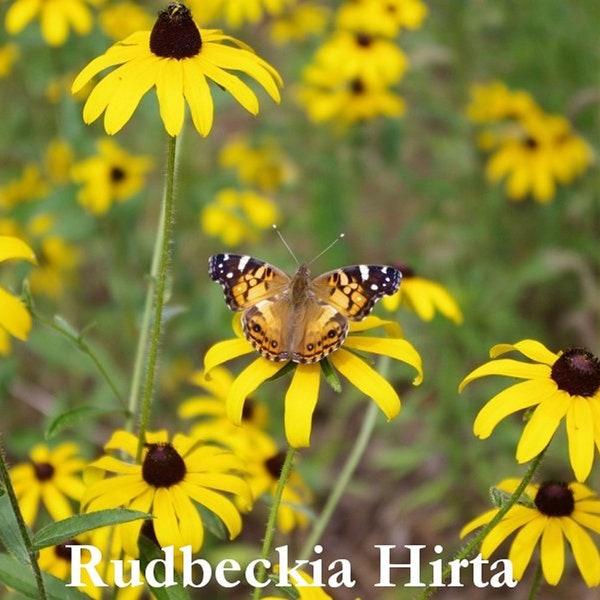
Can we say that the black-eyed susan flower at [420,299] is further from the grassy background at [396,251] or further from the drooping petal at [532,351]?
the grassy background at [396,251]

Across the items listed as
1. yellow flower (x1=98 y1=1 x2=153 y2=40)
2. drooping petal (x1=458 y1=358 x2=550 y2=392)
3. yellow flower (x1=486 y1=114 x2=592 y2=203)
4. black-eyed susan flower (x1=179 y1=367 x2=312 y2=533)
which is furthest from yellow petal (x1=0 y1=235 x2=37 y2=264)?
yellow flower (x1=486 y1=114 x2=592 y2=203)

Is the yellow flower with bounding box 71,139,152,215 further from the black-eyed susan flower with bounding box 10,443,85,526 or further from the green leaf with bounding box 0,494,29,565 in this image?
the green leaf with bounding box 0,494,29,565

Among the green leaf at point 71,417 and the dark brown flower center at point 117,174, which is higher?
the dark brown flower center at point 117,174

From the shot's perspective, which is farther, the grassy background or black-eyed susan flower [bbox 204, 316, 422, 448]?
the grassy background

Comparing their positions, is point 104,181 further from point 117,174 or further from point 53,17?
point 53,17

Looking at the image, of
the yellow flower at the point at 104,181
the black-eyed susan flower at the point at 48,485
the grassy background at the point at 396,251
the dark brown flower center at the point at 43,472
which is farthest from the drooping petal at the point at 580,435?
the yellow flower at the point at 104,181
